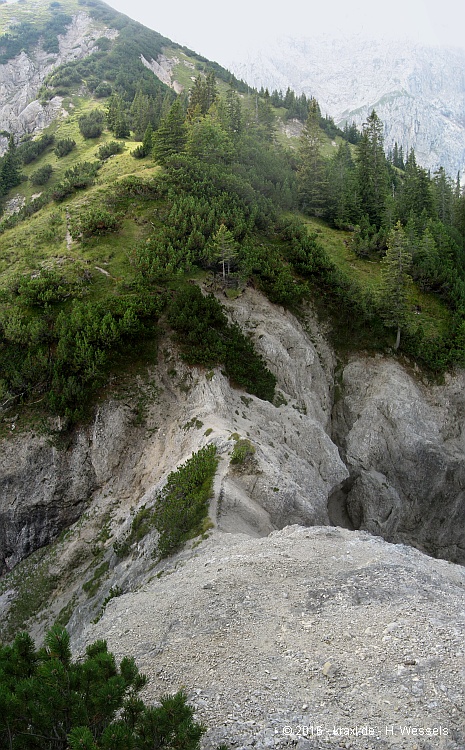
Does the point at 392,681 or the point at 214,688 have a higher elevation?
the point at 392,681

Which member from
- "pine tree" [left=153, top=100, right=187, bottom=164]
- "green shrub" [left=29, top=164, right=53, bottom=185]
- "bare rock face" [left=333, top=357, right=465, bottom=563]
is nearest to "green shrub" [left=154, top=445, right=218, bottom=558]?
"bare rock face" [left=333, top=357, right=465, bottom=563]

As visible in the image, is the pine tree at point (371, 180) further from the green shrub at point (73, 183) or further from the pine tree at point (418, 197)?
the green shrub at point (73, 183)

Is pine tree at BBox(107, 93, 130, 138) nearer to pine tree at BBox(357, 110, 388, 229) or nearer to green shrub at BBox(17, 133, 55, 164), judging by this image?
green shrub at BBox(17, 133, 55, 164)

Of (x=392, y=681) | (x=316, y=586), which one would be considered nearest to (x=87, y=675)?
(x=392, y=681)

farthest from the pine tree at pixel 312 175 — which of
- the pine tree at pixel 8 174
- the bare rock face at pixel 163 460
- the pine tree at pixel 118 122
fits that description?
the bare rock face at pixel 163 460

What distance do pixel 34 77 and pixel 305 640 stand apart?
144515mm

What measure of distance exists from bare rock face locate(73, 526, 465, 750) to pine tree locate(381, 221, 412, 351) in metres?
28.6

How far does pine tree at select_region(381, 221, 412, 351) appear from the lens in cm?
4341

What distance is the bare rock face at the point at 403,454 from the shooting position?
3978 centimetres

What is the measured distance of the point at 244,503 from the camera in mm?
23312

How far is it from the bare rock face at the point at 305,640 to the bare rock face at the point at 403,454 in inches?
818

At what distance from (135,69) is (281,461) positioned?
123m

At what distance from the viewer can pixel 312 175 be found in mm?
65938

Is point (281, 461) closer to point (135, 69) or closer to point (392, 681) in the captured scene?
point (392, 681)
